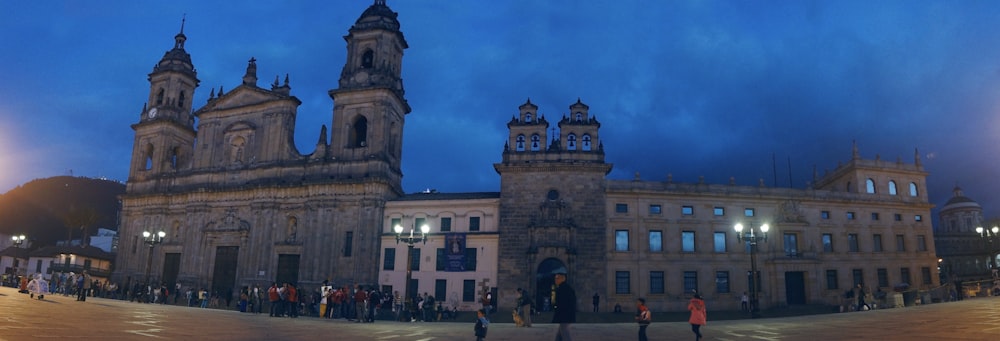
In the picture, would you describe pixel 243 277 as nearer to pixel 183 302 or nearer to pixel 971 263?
pixel 183 302

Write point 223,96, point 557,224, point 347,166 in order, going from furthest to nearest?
point 223,96 < point 347,166 < point 557,224

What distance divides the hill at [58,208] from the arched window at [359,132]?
61.5 metres

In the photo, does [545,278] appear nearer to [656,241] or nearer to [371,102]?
[656,241]

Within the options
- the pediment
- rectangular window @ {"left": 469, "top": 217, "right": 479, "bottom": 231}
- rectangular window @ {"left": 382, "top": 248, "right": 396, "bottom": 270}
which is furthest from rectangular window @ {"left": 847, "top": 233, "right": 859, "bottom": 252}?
the pediment

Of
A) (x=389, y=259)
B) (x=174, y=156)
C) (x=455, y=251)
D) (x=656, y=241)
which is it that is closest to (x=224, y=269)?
(x=389, y=259)

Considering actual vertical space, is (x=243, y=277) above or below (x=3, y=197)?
below

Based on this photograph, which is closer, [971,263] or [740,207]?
[740,207]

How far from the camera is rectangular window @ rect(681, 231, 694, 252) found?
40.0 metres

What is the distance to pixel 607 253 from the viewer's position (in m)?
38.8

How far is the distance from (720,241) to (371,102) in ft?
95.1

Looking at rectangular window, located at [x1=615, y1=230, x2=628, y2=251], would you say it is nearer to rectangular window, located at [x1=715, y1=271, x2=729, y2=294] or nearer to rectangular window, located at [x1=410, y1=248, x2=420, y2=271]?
rectangular window, located at [x1=715, y1=271, x2=729, y2=294]

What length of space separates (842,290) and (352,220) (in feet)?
122

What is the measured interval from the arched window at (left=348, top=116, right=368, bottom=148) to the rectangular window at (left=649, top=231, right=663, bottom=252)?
79.0 feet

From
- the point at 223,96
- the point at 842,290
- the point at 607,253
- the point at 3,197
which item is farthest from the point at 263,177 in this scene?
the point at 3,197
